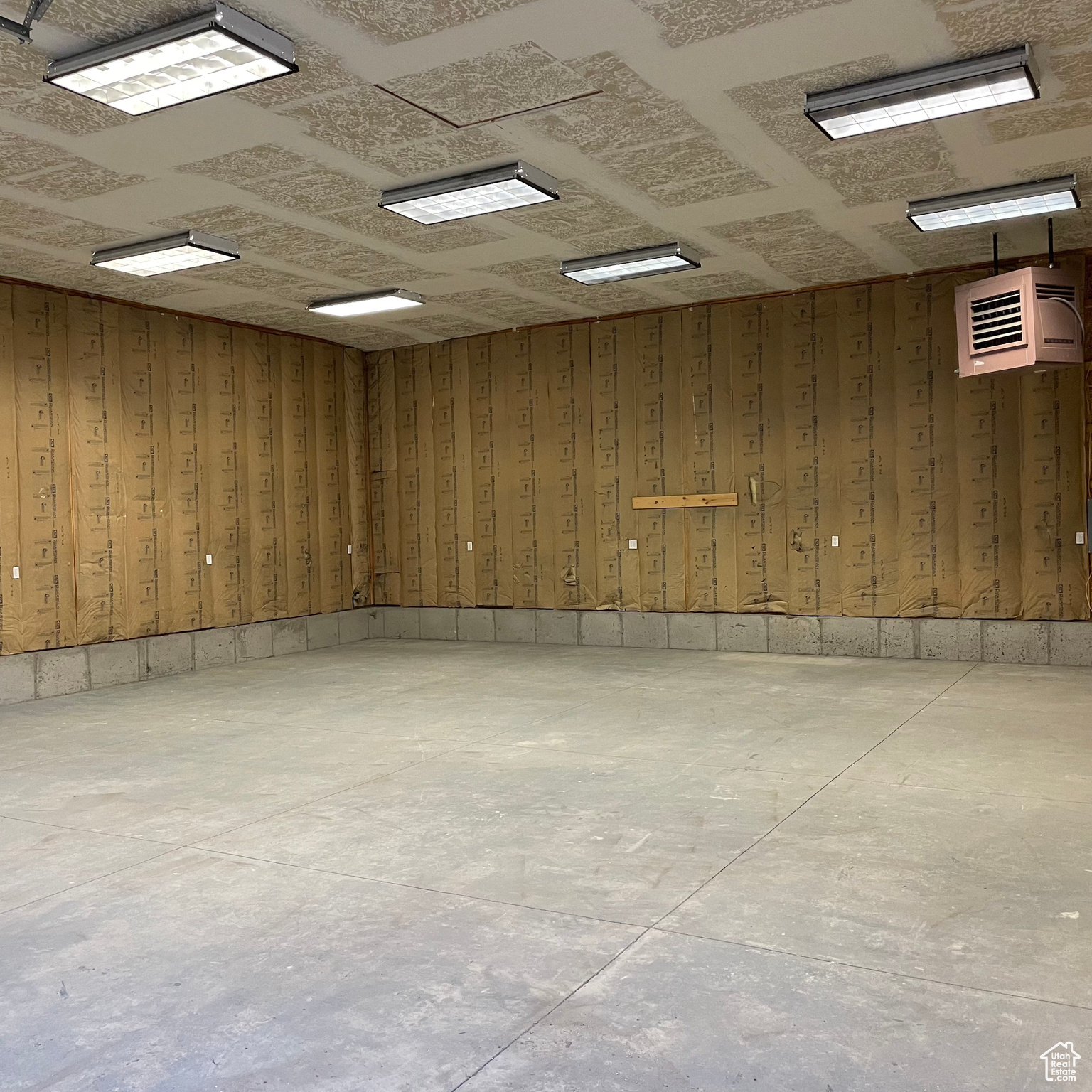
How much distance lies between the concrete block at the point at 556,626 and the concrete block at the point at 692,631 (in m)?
1.14

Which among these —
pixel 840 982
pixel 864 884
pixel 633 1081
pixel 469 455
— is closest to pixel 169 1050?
pixel 633 1081

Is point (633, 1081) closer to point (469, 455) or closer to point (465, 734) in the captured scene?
point (465, 734)

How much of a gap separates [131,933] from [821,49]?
15.5 feet

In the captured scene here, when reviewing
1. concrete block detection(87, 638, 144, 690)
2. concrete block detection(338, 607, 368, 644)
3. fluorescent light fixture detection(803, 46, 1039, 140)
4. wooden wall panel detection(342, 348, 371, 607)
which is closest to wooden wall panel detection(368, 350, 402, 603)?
wooden wall panel detection(342, 348, 371, 607)

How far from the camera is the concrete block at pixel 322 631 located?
11719 millimetres

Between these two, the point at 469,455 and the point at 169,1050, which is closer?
the point at 169,1050

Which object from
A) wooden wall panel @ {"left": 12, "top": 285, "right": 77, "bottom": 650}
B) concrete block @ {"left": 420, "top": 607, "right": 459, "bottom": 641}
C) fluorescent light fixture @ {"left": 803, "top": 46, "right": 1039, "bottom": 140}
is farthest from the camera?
concrete block @ {"left": 420, "top": 607, "right": 459, "bottom": 641}

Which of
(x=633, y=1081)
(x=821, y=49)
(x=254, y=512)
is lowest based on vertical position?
(x=633, y=1081)

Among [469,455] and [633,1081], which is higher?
[469,455]

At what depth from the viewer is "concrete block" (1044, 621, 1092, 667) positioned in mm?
8836

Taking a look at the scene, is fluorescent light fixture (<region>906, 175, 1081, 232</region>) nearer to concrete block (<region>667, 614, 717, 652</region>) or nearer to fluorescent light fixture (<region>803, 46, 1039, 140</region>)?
fluorescent light fixture (<region>803, 46, 1039, 140</region>)

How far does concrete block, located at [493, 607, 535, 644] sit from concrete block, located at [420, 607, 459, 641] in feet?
→ 1.88

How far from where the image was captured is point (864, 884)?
372cm
